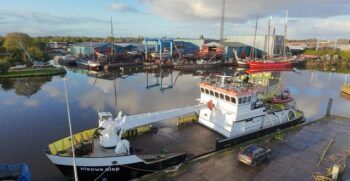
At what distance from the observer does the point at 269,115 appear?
2909 centimetres

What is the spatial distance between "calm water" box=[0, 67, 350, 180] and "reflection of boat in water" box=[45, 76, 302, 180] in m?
4.82

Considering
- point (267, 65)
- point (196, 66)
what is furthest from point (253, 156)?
point (267, 65)

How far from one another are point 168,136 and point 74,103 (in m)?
27.9

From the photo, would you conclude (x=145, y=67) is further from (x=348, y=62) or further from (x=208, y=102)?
(x=348, y=62)

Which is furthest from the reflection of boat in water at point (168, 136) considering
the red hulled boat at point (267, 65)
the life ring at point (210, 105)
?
the red hulled boat at point (267, 65)

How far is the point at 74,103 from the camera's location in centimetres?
4669

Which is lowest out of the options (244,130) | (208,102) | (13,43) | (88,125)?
(88,125)

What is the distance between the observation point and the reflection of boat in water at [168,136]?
19062mm

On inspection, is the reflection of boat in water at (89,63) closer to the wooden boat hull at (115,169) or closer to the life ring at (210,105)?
the life ring at (210,105)

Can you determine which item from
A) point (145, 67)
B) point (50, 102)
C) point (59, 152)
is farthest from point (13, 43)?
point (59, 152)

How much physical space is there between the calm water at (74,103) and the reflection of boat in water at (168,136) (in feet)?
15.8

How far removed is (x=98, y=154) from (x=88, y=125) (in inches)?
658

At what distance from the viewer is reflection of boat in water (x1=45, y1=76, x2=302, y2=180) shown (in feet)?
62.5

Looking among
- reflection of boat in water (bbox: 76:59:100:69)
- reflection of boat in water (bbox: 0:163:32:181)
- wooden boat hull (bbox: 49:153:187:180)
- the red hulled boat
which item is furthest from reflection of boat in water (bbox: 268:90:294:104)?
reflection of boat in water (bbox: 76:59:100:69)
